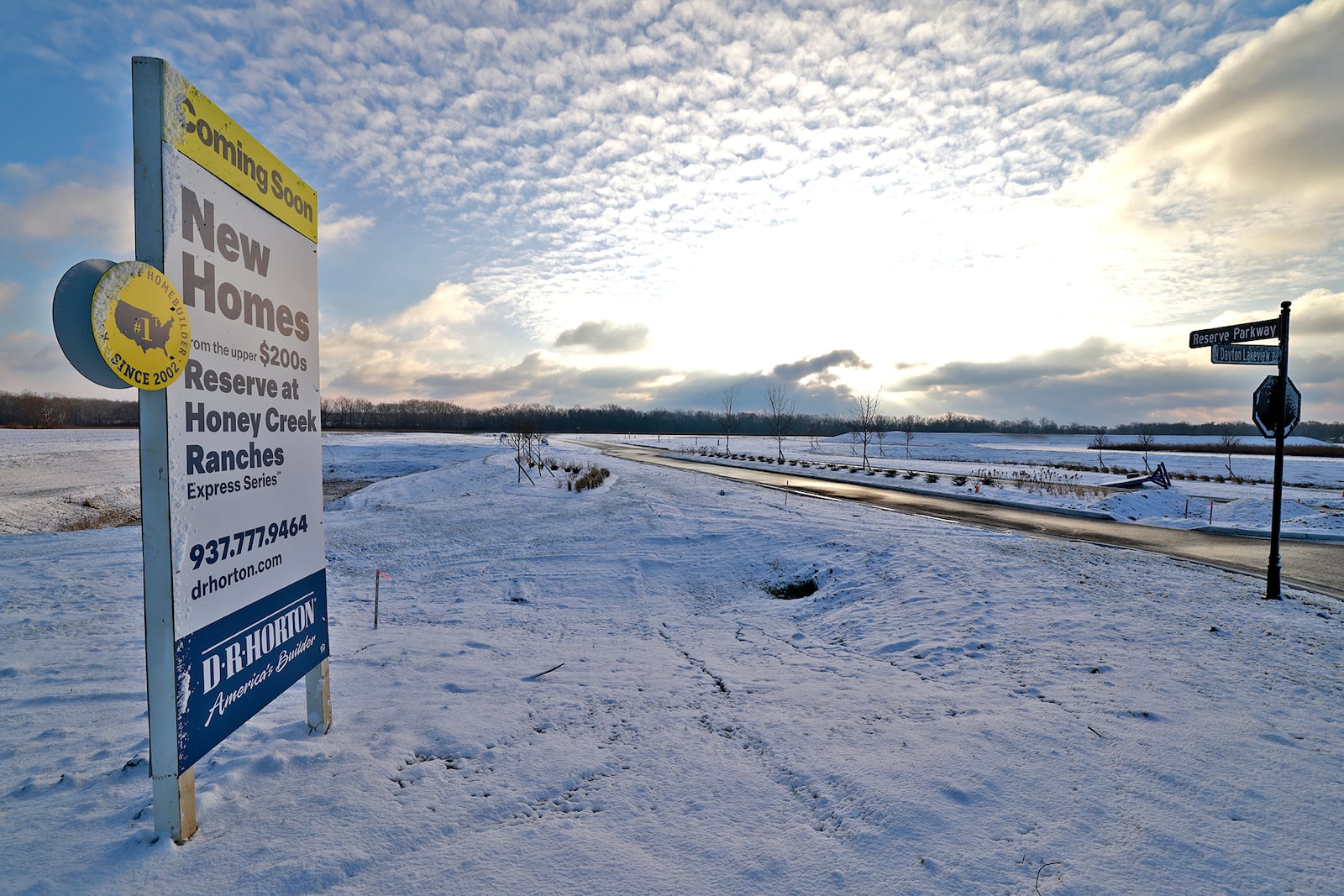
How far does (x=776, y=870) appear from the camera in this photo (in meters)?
2.93

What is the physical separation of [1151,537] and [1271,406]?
7.09m

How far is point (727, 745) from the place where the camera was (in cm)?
430

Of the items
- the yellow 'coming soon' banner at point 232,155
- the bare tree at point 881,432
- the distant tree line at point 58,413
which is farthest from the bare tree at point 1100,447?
the distant tree line at point 58,413

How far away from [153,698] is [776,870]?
3.29 m

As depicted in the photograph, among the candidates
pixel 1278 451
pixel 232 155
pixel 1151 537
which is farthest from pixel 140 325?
pixel 1151 537

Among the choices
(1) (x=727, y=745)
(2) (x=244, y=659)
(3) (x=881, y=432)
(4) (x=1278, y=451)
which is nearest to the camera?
(2) (x=244, y=659)

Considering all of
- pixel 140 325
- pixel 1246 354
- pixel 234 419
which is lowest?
pixel 234 419

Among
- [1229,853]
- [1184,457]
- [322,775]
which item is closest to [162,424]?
[322,775]

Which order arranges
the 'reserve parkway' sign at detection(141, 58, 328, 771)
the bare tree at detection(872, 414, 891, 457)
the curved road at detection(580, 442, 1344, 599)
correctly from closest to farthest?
1. the 'reserve parkway' sign at detection(141, 58, 328, 771)
2. the curved road at detection(580, 442, 1344, 599)
3. the bare tree at detection(872, 414, 891, 457)

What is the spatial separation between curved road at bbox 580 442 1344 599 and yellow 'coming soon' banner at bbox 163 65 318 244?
14947mm

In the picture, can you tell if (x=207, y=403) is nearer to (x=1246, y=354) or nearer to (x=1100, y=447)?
(x=1246, y=354)

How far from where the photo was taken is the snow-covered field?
2.89 m

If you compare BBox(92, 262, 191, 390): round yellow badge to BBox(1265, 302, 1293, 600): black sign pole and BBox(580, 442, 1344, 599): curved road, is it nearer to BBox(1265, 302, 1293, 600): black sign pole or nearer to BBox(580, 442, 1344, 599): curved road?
BBox(1265, 302, 1293, 600): black sign pole

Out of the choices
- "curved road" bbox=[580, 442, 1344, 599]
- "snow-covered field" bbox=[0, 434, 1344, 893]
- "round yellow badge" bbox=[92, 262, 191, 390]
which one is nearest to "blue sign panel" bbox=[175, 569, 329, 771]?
"snow-covered field" bbox=[0, 434, 1344, 893]
